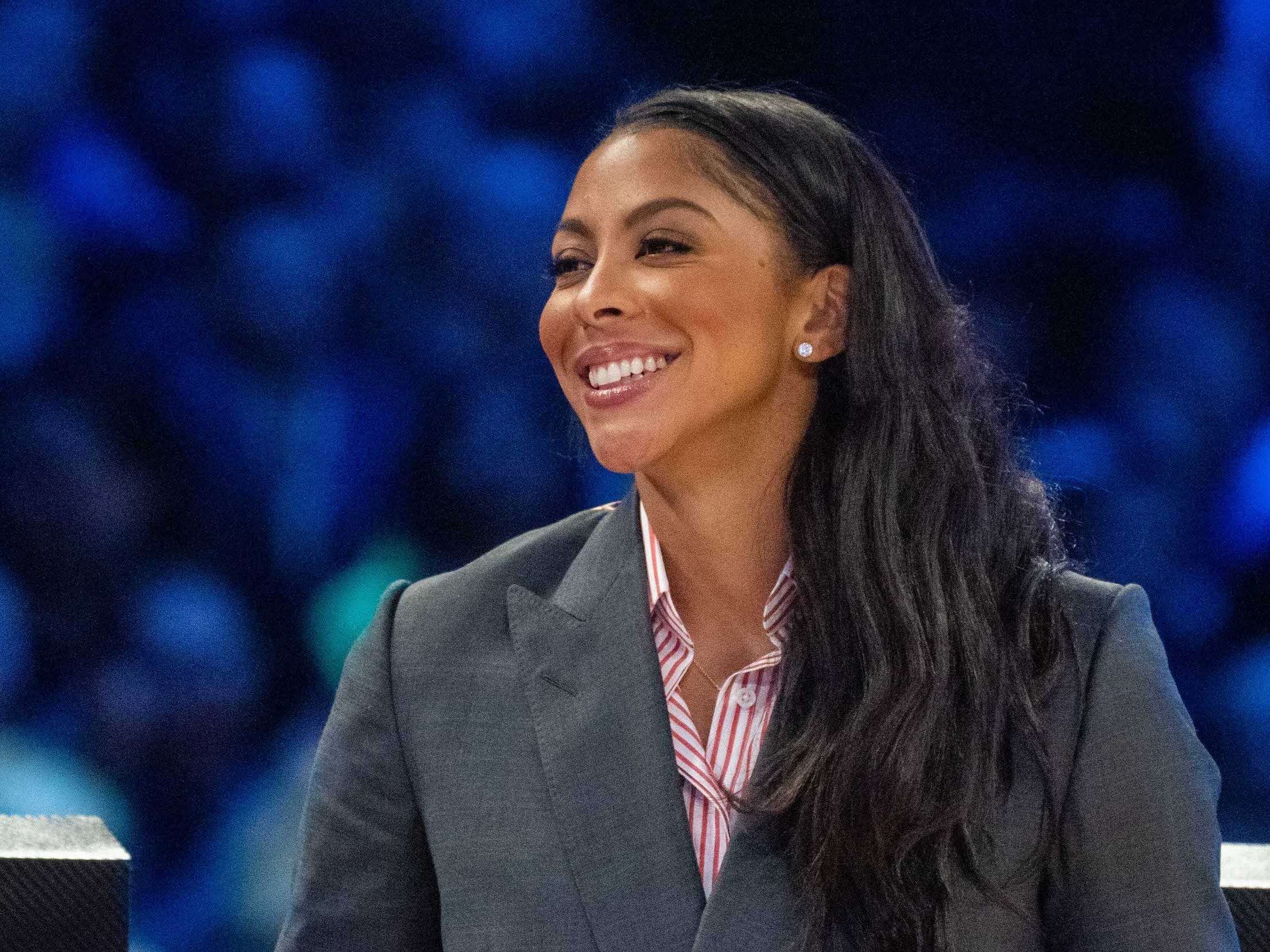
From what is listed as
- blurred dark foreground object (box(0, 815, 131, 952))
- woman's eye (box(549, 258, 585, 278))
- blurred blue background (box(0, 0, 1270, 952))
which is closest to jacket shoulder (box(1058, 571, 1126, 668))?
woman's eye (box(549, 258, 585, 278))

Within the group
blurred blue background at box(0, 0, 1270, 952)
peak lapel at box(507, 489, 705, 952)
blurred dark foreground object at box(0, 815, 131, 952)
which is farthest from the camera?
blurred blue background at box(0, 0, 1270, 952)

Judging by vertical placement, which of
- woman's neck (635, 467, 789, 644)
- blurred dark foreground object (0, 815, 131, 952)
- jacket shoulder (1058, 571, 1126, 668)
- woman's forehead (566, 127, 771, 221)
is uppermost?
woman's forehead (566, 127, 771, 221)

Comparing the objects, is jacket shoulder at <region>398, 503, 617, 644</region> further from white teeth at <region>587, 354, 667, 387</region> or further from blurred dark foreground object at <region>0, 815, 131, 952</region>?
blurred dark foreground object at <region>0, 815, 131, 952</region>

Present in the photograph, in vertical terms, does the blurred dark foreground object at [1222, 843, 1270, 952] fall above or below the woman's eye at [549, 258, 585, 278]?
below

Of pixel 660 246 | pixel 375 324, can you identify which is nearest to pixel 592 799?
pixel 660 246

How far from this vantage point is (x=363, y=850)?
1.43 metres

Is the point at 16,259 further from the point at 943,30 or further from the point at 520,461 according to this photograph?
the point at 943,30

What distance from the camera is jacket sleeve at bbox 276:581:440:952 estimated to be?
1.42 metres

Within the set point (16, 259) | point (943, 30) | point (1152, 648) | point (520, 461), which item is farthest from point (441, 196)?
point (1152, 648)

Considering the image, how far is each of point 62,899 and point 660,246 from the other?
0.75 meters

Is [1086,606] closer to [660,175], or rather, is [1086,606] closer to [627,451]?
[627,451]

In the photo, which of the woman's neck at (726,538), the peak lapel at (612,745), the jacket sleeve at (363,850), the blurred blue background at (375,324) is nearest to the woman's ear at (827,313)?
the woman's neck at (726,538)

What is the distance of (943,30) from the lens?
7.88ft

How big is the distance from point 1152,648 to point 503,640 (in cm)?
60
